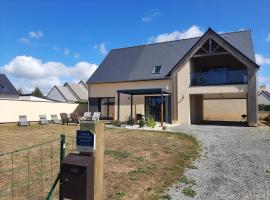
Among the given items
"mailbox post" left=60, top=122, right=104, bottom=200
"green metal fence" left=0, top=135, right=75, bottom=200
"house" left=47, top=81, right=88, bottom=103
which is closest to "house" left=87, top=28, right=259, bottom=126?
"green metal fence" left=0, top=135, right=75, bottom=200

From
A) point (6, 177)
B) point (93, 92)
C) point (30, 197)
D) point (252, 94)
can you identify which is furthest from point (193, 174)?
point (93, 92)

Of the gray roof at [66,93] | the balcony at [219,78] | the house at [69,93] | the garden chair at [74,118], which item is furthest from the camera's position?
the gray roof at [66,93]

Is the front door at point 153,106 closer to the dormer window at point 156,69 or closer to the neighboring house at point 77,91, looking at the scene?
the dormer window at point 156,69

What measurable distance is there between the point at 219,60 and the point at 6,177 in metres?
20.6

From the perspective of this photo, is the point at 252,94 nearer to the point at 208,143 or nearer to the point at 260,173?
the point at 208,143

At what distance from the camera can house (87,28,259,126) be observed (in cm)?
2061

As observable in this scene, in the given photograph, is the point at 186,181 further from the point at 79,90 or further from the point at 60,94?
the point at 79,90

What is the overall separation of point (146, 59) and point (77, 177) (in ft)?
79.9

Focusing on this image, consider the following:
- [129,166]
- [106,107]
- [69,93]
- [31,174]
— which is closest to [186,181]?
[129,166]

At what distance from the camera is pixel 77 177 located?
4.12m

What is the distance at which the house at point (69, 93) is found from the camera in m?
46.1

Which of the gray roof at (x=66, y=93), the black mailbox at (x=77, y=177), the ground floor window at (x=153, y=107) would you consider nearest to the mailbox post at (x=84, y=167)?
the black mailbox at (x=77, y=177)

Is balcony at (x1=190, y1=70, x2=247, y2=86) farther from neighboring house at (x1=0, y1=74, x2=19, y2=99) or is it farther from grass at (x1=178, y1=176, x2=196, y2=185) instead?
neighboring house at (x1=0, y1=74, x2=19, y2=99)

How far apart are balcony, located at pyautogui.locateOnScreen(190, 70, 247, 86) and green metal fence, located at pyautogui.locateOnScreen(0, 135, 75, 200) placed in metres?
15.0
